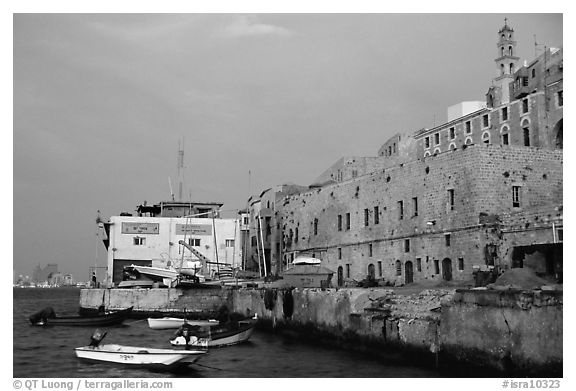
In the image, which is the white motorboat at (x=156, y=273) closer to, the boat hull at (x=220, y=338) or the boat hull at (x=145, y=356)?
the boat hull at (x=220, y=338)

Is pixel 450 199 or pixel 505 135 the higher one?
pixel 505 135

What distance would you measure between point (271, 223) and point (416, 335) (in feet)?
118

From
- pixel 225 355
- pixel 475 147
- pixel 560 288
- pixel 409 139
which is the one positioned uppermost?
pixel 409 139

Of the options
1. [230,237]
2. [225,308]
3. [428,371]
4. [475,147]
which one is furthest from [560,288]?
[230,237]

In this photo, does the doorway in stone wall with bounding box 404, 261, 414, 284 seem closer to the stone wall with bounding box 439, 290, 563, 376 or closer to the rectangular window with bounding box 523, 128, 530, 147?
the stone wall with bounding box 439, 290, 563, 376

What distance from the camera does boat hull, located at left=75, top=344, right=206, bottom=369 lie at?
16859 millimetres

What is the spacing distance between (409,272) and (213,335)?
12.5 m

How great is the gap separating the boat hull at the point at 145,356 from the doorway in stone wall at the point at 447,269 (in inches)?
576

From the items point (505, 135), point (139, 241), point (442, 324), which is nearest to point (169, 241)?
point (139, 241)

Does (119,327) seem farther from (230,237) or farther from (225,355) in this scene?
(230,237)

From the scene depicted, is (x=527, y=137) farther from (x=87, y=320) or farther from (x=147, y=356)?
(x=147, y=356)

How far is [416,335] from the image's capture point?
55.1 feet

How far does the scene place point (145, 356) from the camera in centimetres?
1725

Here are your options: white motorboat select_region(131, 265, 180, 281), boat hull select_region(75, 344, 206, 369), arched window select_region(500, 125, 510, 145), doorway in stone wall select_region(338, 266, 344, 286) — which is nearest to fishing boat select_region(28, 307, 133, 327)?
white motorboat select_region(131, 265, 180, 281)
